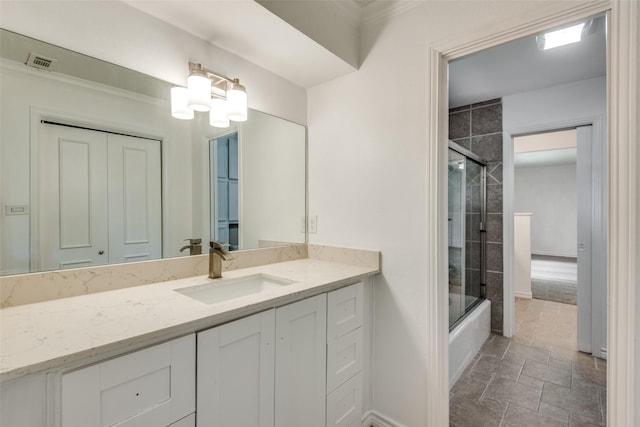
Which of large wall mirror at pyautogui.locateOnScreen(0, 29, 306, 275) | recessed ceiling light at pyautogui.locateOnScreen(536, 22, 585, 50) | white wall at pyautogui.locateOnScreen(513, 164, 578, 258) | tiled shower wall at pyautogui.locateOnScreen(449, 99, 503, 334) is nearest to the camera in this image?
large wall mirror at pyautogui.locateOnScreen(0, 29, 306, 275)

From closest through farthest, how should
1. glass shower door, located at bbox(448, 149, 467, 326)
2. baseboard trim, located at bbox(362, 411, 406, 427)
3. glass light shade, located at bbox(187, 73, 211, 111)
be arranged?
glass light shade, located at bbox(187, 73, 211, 111), baseboard trim, located at bbox(362, 411, 406, 427), glass shower door, located at bbox(448, 149, 467, 326)

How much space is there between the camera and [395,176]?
5.38 feet

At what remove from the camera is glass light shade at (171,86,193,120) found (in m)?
1.42

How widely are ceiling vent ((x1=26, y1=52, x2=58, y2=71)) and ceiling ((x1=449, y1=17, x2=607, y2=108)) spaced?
234 cm

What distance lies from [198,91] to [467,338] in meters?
2.59

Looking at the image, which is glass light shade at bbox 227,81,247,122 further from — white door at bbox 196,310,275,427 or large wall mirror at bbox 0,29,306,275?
white door at bbox 196,310,275,427

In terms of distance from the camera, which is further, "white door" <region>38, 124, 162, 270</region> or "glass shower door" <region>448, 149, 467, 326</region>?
"glass shower door" <region>448, 149, 467, 326</region>

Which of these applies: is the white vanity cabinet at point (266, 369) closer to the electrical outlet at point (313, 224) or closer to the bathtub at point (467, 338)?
the electrical outlet at point (313, 224)

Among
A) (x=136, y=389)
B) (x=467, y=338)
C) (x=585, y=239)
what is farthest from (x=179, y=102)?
(x=585, y=239)

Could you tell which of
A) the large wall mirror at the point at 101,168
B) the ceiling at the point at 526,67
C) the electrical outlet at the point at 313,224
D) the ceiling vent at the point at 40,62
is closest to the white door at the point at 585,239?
the ceiling at the point at 526,67

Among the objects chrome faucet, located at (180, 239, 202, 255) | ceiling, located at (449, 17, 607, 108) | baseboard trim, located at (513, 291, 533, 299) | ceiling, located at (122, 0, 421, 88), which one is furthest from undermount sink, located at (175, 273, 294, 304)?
baseboard trim, located at (513, 291, 533, 299)

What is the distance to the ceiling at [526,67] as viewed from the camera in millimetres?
2105

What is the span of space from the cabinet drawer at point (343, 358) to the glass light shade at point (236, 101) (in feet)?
4.29

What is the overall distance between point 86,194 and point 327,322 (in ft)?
3.90
